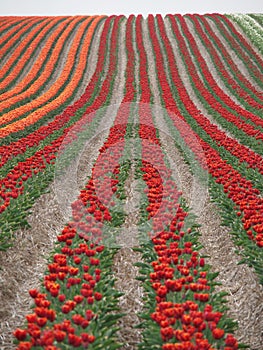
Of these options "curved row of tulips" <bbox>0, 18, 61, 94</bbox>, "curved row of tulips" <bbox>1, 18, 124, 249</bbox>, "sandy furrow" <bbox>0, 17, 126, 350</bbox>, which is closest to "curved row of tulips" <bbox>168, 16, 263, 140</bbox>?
"curved row of tulips" <bbox>1, 18, 124, 249</bbox>

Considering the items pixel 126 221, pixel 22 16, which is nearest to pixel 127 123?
pixel 126 221

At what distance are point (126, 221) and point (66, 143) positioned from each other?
5.51 meters

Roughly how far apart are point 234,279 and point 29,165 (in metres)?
6.22

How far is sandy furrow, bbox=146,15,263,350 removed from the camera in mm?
4605

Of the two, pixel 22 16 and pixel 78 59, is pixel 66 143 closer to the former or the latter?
pixel 78 59

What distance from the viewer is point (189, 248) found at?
5195mm

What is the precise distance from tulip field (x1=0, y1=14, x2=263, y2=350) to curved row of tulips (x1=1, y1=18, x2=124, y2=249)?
43 mm

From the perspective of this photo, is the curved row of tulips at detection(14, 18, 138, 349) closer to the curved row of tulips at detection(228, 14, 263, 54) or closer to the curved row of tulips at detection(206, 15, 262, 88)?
the curved row of tulips at detection(206, 15, 262, 88)

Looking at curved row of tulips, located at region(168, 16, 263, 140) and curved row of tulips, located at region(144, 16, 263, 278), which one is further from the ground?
curved row of tulips, located at region(144, 16, 263, 278)

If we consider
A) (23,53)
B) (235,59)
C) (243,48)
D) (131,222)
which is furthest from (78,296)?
(243,48)

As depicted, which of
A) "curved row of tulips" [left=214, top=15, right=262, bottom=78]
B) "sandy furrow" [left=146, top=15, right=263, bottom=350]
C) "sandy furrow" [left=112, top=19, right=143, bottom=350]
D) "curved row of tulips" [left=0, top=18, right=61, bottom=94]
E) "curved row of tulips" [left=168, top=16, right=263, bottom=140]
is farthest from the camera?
"curved row of tulips" [left=214, top=15, right=262, bottom=78]

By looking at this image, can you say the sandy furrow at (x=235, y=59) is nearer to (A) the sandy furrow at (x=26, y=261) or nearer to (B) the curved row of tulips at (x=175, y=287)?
(B) the curved row of tulips at (x=175, y=287)

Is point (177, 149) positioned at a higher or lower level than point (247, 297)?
lower

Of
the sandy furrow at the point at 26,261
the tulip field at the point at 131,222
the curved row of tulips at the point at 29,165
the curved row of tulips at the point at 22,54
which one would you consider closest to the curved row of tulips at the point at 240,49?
the tulip field at the point at 131,222
